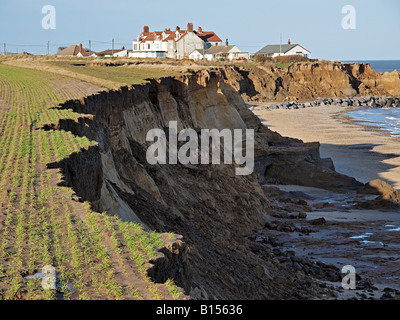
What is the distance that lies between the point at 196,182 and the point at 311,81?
81.6 meters

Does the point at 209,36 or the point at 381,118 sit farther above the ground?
the point at 209,36

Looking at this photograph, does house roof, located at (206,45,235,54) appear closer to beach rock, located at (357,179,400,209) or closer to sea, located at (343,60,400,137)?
sea, located at (343,60,400,137)

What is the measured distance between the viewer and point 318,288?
50.0ft

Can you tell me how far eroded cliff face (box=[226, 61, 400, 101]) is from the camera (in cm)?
9319

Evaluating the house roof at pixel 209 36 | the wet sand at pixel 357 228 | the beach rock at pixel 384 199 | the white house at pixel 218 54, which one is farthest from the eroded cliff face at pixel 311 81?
the beach rock at pixel 384 199

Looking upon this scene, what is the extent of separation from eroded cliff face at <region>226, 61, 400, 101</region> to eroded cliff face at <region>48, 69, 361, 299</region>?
57.6 m

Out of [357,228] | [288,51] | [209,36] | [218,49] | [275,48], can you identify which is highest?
[209,36]

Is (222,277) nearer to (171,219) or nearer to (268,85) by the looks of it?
(171,219)

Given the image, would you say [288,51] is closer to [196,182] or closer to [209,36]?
[209,36]

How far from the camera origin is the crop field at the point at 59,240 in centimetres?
661

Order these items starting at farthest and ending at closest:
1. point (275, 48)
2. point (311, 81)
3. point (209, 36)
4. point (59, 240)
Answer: point (275, 48), point (209, 36), point (311, 81), point (59, 240)

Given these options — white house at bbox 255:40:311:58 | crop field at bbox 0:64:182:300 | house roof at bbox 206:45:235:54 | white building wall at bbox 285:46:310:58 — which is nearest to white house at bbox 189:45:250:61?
house roof at bbox 206:45:235:54

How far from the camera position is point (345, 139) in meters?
50.8

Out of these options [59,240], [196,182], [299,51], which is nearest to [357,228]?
[196,182]
